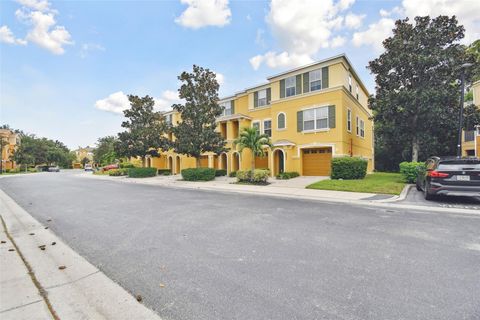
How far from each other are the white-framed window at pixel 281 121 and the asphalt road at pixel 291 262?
14365mm

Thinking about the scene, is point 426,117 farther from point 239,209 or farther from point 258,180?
point 239,209

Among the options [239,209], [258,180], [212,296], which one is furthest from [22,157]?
[212,296]

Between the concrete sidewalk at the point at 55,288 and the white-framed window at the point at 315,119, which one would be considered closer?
the concrete sidewalk at the point at 55,288

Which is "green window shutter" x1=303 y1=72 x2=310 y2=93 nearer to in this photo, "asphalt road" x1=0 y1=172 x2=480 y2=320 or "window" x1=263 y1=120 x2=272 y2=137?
"window" x1=263 y1=120 x2=272 y2=137

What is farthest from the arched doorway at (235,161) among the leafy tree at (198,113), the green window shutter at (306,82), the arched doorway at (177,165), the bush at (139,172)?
the bush at (139,172)

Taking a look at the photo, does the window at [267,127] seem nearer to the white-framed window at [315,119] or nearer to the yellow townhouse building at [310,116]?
the yellow townhouse building at [310,116]

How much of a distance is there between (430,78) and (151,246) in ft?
62.3

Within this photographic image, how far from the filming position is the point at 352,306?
252cm

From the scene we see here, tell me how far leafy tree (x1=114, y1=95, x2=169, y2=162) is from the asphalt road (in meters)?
18.7

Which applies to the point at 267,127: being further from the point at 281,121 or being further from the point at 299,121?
the point at 299,121

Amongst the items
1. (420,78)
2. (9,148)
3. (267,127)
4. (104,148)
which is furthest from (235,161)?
(9,148)

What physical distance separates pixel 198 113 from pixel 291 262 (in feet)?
59.5

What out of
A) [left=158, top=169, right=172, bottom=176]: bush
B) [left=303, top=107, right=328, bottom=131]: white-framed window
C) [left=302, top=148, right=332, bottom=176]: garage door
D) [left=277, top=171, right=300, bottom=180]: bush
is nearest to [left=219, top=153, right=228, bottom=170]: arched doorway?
[left=158, top=169, right=172, bottom=176]: bush

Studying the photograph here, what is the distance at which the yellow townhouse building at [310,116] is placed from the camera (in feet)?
57.8
